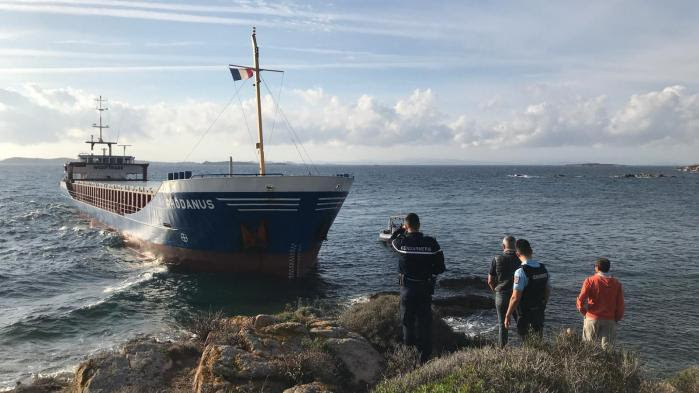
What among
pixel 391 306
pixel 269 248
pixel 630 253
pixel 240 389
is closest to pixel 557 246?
pixel 630 253

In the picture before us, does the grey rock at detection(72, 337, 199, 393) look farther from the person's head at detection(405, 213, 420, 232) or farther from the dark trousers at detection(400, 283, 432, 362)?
the person's head at detection(405, 213, 420, 232)

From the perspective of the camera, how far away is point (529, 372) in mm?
5543

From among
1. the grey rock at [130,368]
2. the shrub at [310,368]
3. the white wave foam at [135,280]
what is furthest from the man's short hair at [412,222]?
the white wave foam at [135,280]

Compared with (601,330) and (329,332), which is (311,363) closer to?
(329,332)

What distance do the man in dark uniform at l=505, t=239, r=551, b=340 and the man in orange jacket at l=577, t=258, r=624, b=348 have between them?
0.65 m

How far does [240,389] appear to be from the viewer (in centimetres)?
604

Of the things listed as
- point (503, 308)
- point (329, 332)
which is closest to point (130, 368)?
point (329, 332)

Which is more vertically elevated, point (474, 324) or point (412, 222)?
point (412, 222)

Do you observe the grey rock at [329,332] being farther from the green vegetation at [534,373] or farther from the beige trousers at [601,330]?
the beige trousers at [601,330]

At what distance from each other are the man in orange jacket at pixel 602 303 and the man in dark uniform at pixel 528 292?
0.65 metres

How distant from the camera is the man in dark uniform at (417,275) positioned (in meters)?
6.99

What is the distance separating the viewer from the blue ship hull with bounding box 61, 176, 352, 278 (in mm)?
17547

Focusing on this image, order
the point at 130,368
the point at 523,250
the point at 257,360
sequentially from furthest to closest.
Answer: the point at 523,250, the point at 130,368, the point at 257,360

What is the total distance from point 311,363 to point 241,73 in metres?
13.9
